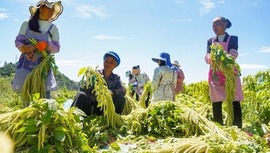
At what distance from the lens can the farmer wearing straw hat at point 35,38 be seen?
4.30 m

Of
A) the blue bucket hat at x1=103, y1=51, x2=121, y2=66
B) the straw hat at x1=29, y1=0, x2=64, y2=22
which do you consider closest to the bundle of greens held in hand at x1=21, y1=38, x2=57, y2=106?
the straw hat at x1=29, y1=0, x2=64, y2=22

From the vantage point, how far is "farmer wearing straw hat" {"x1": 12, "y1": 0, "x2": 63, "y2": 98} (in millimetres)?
4302

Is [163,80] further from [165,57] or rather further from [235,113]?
[235,113]

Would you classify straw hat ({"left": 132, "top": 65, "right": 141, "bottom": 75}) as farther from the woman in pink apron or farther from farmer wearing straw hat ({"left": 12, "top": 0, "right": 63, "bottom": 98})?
farmer wearing straw hat ({"left": 12, "top": 0, "right": 63, "bottom": 98})

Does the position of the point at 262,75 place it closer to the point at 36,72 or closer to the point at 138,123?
the point at 138,123

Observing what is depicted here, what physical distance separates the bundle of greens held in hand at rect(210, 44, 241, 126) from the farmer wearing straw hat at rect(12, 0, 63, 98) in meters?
2.01

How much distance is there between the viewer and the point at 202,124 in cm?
352

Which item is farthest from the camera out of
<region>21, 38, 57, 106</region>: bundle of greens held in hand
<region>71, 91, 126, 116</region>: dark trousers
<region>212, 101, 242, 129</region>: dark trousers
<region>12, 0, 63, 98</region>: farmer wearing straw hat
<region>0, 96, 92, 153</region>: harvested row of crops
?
<region>212, 101, 242, 129</region>: dark trousers

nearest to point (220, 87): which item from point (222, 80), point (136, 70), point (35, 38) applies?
point (222, 80)

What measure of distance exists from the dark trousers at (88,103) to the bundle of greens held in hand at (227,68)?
133cm

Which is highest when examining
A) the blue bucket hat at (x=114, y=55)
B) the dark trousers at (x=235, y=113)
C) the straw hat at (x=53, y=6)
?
the straw hat at (x=53, y=6)

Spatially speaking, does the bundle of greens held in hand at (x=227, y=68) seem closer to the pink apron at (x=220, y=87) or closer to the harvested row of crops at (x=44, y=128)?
the pink apron at (x=220, y=87)

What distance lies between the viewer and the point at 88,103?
451 centimetres

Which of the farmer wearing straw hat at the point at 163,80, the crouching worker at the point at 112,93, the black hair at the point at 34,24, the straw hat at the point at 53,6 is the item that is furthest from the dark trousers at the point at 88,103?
the farmer wearing straw hat at the point at 163,80
